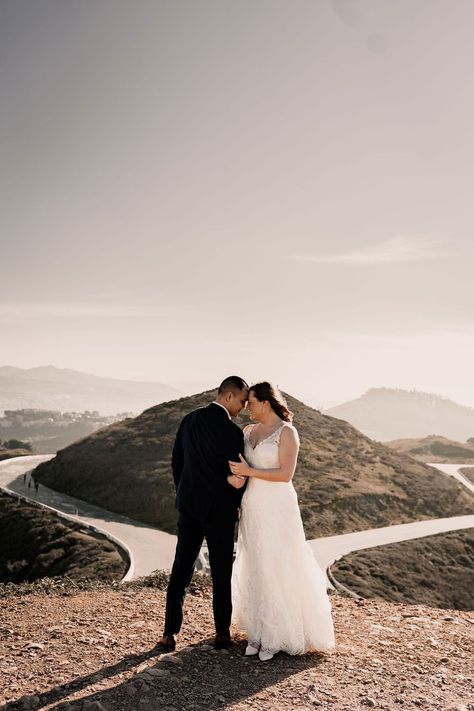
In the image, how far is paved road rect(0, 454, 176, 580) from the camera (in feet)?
89.0

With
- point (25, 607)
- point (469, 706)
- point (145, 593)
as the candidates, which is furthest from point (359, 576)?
point (469, 706)

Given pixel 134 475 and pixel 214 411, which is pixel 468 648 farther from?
pixel 134 475

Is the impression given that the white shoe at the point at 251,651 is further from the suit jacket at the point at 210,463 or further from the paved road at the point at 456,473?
the paved road at the point at 456,473

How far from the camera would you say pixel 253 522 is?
6992 millimetres

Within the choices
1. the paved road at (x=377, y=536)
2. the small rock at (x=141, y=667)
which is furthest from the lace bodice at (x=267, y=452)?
the paved road at (x=377, y=536)

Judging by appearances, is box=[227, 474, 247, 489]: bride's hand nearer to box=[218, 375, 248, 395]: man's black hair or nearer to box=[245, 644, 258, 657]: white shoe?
box=[218, 375, 248, 395]: man's black hair

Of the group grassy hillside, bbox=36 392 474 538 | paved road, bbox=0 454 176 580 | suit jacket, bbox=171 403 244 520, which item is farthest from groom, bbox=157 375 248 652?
grassy hillside, bbox=36 392 474 538

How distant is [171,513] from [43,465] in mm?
19877

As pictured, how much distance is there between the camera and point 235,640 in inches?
289

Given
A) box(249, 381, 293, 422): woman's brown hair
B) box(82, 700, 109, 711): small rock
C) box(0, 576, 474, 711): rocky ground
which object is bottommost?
box(0, 576, 474, 711): rocky ground

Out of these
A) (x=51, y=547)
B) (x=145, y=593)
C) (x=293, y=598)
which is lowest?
(x=51, y=547)

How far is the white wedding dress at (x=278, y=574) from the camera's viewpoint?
6.80m

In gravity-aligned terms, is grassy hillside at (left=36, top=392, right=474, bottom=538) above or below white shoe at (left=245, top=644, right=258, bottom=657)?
below

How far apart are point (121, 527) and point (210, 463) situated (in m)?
30.4
